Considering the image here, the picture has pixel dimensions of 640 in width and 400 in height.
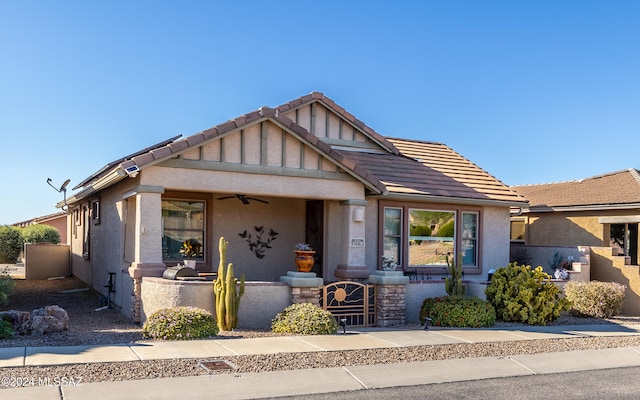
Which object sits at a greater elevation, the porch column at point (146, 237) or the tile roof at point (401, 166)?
the tile roof at point (401, 166)

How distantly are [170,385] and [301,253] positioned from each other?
6193 mm

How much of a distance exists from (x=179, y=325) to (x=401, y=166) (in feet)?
30.6

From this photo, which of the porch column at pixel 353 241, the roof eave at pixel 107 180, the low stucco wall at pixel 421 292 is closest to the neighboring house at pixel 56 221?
the roof eave at pixel 107 180

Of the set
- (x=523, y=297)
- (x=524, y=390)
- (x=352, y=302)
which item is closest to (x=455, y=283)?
(x=523, y=297)

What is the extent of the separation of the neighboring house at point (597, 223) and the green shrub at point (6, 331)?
14.9 metres

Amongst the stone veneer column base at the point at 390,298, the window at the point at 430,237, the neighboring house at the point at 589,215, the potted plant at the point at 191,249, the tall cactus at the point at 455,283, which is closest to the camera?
the stone veneer column base at the point at 390,298

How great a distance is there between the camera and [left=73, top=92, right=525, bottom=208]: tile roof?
14.4m

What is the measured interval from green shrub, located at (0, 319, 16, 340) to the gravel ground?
0.53 ft

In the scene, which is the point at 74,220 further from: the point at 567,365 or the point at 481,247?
the point at 567,365

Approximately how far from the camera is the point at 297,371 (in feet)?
28.9

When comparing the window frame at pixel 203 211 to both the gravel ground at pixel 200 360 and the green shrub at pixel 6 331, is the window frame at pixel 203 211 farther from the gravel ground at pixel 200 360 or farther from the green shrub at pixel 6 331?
the green shrub at pixel 6 331

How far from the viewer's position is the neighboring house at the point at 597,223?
17609 millimetres

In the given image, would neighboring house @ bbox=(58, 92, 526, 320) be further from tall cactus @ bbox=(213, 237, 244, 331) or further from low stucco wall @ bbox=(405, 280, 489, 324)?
tall cactus @ bbox=(213, 237, 244, 331)

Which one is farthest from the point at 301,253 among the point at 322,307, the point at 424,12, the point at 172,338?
the point at 424,12
